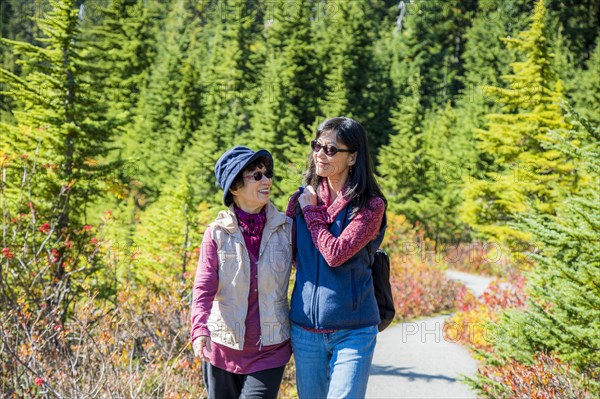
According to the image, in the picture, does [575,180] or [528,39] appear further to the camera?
[528,39]

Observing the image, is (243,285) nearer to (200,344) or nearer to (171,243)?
(200,344)

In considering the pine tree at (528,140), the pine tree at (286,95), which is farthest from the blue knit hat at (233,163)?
the pine tree at (286,95)

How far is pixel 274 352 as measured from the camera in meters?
3.05

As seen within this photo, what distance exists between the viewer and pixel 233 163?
3143 mm

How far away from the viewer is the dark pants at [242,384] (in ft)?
9.67

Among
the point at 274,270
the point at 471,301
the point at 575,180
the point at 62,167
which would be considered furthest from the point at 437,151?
the point at 274,270

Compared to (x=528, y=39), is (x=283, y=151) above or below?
below

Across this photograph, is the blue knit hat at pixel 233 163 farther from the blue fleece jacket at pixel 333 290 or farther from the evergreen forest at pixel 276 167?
the evergreen forest at pixel 276 167

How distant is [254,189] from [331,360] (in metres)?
0.99

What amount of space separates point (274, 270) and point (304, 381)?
60 cm

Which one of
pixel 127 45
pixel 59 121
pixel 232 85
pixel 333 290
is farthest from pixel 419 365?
pixel 127 45

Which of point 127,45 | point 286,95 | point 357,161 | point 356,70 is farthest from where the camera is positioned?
point 127,45

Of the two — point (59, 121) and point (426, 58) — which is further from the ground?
point (426, 58)

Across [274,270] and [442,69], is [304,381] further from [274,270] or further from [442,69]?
[442,69]
